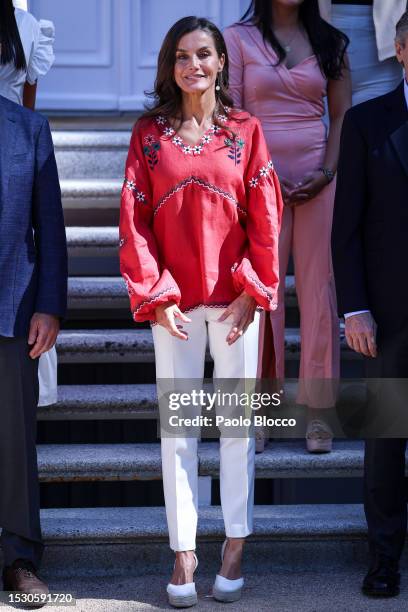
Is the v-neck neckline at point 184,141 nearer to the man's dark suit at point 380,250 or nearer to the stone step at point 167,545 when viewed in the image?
the man's dark suit at point 380,250

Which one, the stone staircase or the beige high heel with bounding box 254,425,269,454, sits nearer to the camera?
the stone staircase

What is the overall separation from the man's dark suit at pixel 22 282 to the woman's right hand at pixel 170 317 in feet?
1.00

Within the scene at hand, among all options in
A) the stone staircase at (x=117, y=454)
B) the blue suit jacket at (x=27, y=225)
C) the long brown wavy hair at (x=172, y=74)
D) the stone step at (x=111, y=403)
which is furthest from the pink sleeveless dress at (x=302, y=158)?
the blue suit jacket at (x=27, y=225)

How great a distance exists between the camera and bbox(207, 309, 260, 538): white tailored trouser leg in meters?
3.12

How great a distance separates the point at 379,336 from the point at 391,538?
1.99 feet

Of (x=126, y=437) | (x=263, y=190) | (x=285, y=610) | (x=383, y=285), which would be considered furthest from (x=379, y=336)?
(x=126, y=437)

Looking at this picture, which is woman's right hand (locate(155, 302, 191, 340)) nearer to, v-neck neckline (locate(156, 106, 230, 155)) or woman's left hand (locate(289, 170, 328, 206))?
v-neck neckline (locate(156, 106, 230, 155))

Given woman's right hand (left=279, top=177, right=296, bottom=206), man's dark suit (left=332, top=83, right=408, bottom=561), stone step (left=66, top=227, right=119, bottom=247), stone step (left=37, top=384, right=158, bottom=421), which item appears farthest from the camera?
stone step (left=66, top=227, right=119, bottom=247)

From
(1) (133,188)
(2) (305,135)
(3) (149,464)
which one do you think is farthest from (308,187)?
(3) (149,464)

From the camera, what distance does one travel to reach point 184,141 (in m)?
3.13

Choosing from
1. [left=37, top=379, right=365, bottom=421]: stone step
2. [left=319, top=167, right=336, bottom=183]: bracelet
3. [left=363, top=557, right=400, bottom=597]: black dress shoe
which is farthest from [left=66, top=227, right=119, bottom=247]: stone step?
[left=363, top=557, right=400, bottom=597]: black dress shoe

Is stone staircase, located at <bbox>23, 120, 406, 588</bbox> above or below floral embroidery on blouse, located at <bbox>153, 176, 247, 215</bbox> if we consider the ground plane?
below

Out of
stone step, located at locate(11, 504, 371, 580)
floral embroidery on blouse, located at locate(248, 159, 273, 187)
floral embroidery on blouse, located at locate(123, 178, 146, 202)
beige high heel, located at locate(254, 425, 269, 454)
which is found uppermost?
floral embroidery on blouse, located at locate(248, 159, 273, 187)

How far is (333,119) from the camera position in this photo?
379cm
